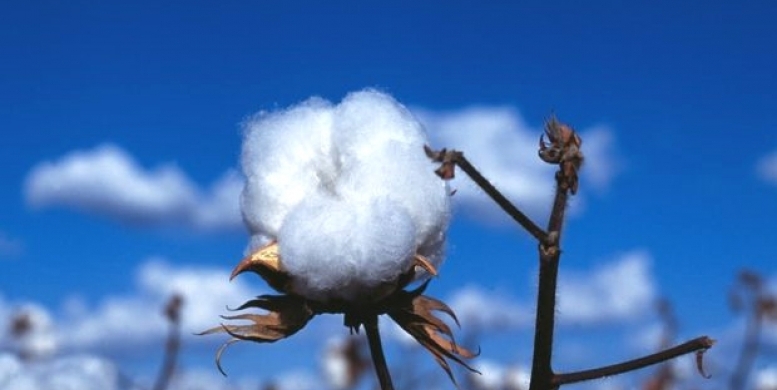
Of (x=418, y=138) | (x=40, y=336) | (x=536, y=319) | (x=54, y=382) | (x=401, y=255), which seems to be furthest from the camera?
(x=40, y=336)

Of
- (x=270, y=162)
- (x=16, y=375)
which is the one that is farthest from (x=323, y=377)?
(x=270, y=162)

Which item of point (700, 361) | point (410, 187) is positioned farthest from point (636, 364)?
point (410, 187)

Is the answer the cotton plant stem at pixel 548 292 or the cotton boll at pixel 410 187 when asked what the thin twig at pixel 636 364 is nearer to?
the cotton plant stem at pixel 548 292

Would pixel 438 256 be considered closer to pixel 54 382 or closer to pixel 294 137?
pixel 294 137

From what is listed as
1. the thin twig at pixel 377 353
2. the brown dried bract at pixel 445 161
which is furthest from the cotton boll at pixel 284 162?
the brown dried bract at pixel 445 161

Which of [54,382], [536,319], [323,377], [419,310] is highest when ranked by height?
[323,377]

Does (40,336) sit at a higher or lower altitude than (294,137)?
higher

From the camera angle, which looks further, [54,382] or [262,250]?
[54,382]
